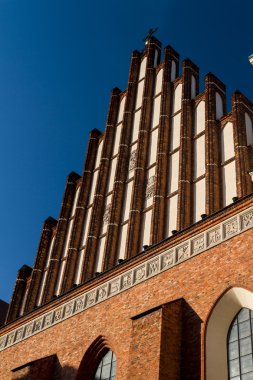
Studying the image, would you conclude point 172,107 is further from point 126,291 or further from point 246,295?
point 246,295

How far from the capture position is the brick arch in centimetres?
1209

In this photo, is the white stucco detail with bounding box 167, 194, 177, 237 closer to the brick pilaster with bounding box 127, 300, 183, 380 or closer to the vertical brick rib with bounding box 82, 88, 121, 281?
the vertical brick rib with bounding box 82, 88, 121, 281

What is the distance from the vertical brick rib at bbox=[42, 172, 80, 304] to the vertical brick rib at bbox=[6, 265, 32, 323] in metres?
1.55

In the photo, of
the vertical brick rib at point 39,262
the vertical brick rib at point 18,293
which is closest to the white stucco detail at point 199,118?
the vertical brick rib at point 39,262

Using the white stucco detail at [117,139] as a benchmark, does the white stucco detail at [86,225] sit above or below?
below

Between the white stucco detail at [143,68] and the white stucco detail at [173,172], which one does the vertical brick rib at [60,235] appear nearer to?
the white stucco detail at [143,68]

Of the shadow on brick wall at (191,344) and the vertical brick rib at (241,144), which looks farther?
the vertical brick rib at (241,144)

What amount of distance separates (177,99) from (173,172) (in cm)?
282

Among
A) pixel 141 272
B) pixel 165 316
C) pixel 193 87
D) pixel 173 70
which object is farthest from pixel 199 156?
pixel 165 316

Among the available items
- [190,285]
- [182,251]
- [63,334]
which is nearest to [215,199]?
[182,251]

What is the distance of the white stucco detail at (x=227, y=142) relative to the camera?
43.3 ft

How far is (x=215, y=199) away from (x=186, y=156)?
193 centimetres

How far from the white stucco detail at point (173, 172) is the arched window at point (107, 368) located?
437cm

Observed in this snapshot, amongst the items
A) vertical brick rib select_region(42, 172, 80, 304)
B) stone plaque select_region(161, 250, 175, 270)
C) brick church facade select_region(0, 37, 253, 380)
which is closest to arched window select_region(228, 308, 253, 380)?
brick church facade select_region(0, 37, 253, 380)
